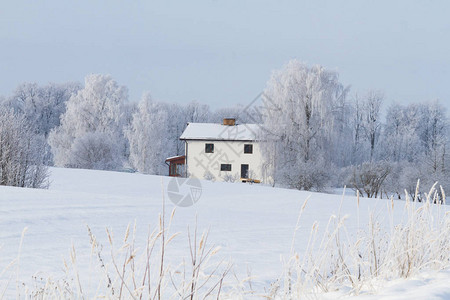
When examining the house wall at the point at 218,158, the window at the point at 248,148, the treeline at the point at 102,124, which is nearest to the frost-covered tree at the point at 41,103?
the treeline at the point at 102,124

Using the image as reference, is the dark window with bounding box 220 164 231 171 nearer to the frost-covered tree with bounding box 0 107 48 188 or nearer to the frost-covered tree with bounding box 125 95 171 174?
the frost-covered tree with bounding box 125 95 171 174

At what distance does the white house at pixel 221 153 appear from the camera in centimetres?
2947

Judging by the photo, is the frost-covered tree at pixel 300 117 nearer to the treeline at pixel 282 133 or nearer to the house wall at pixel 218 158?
the treeline at pixel 282 133

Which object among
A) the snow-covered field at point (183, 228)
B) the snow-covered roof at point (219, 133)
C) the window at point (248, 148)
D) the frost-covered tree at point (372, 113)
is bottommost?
the snow-covered field at point (183, 228)

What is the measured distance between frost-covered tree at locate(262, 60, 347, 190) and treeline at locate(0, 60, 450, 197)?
5cm

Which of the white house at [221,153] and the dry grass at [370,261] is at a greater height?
the white house at [221,153]

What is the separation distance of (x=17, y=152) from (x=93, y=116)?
80.0 feet

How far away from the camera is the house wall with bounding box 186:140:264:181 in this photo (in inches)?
1159

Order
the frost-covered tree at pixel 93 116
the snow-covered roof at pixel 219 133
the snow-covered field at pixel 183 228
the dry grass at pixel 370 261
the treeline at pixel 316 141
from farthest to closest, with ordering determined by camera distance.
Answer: the frost-covered tree at pixel 93 116
the snow-covered roof at pixel 219 133
the treeline at pixel 316 141
the snow-covered field at pixel 183 228
the dry grass at pixel 370 261

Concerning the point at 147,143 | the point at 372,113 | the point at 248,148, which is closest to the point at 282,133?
the point at 248,148

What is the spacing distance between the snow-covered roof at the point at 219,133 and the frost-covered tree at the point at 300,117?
522 centimetres

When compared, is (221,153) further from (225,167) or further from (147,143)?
(147,143)

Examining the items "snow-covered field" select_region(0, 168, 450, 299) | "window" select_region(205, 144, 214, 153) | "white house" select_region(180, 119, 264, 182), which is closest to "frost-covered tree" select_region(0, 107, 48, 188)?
"snow-covered field" select_region(0, 168, 450, 299)

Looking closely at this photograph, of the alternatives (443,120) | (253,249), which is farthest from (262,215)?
(443,120)
